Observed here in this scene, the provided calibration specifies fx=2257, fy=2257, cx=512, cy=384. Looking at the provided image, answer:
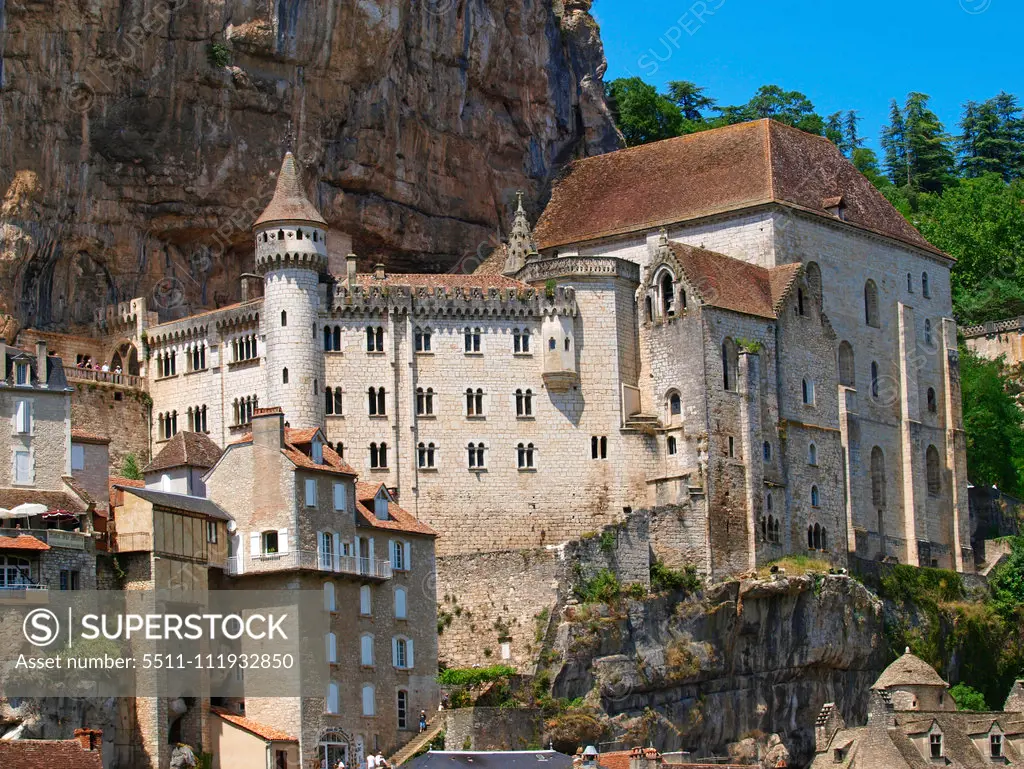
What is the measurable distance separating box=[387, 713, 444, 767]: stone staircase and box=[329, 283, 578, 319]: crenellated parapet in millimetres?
21380

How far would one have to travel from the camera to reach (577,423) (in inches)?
3770

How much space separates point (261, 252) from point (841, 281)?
95.7 ft

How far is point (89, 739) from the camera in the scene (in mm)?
66750

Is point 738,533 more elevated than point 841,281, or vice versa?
point 841,281

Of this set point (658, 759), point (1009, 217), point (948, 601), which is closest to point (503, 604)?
point (658, 759)

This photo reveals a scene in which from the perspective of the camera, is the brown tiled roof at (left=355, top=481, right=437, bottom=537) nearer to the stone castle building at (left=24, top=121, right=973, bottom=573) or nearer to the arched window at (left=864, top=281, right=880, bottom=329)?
the stone castle building at (left=24, top=121, right=973, bottom=573)

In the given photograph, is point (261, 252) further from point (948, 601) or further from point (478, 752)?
point (948, 601)

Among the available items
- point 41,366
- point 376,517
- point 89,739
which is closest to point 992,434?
point 376,517

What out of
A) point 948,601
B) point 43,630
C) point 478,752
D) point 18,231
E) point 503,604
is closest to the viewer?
point 43,630

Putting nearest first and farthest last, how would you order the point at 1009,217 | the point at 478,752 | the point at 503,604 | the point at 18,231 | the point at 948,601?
the point at 478,752
the point at 503,604
the point at 18,231
the point at 948,601
the point at 1009,217

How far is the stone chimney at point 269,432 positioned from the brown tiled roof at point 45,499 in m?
6.53

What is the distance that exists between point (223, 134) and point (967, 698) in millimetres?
40803

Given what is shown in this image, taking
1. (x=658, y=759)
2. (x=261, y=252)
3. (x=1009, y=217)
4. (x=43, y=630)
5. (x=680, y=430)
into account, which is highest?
(x=1009, y=217)

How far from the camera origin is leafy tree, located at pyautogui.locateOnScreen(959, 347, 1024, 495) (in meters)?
118
